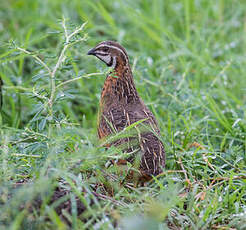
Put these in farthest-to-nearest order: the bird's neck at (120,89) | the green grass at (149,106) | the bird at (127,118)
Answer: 1. the bird's neck at (120,89)
2. the bird at (127,118)
3. the green grass at (149,106)

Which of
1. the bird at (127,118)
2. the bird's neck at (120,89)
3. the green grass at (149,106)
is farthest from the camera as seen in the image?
the bird's neck at (120,89)

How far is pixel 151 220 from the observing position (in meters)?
2.67

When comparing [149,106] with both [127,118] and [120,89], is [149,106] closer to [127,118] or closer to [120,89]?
[120,89]

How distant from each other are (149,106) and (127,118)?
3.69ft

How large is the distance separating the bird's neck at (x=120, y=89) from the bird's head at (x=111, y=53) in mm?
62

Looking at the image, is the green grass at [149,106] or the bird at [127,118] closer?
the green grass at [149,106]

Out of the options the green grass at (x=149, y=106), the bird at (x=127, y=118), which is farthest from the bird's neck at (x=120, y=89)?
the green grass at (x=149, y=106)

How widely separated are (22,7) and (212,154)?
434 centimetres

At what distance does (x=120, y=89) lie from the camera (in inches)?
174

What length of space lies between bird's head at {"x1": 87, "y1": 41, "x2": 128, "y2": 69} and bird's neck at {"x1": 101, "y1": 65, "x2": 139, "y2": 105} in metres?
0.06

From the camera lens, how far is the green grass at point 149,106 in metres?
3.08

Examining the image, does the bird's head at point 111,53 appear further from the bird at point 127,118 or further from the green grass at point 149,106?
the green grass at point 149,106

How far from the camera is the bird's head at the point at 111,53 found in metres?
4.42

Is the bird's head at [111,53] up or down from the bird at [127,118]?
up
